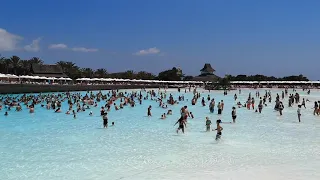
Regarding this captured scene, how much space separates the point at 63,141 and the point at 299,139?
9733 mm

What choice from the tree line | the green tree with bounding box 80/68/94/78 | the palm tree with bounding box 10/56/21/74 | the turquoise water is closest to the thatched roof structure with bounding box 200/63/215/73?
the tree line

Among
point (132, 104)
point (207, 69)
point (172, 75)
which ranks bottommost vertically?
point (132, 104)

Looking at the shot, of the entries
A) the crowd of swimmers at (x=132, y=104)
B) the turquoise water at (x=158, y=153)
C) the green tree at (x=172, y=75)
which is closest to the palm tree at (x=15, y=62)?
the green tree at (x=172, y=75)

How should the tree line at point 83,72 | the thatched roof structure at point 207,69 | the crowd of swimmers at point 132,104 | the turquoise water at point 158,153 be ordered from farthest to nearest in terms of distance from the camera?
the thatched roof structure at point 207,69 < the tree line at point 83,72 < the crowd of swimmers at point 132,104 < the turquoise water at point 158,153

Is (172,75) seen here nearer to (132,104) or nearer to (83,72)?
(83,72)

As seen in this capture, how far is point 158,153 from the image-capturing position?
1271 cm

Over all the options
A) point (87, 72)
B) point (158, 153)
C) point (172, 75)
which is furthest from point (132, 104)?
point (87, 72)

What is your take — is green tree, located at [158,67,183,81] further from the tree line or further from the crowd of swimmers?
the crowd of swimmers

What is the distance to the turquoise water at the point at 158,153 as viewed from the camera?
10.1 m

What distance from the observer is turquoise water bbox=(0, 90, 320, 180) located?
33.0 feet

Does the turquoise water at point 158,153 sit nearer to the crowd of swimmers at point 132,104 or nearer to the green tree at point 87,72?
the crowd of swimmers at point 132,104

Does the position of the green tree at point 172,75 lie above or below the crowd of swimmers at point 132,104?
above

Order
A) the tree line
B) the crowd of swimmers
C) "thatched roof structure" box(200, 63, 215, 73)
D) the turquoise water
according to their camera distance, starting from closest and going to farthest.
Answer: the turquoise water → the crowd of swimmers → the tree line → "thatched roof structure" box(200, 63, 215, 73)

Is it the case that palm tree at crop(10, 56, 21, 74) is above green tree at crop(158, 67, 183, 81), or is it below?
above
